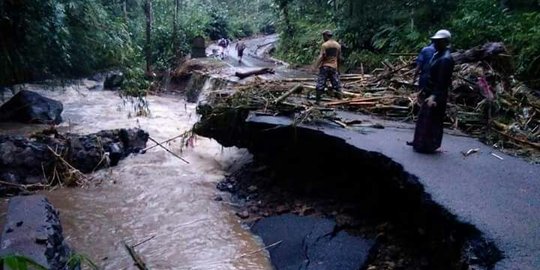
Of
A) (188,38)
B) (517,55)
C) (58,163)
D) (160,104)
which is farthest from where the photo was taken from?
(188,38)

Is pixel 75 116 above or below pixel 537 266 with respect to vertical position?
below

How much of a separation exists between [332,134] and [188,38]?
71.9 ft

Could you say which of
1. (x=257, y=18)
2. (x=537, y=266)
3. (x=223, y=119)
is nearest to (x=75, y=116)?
(x=223, y=119)

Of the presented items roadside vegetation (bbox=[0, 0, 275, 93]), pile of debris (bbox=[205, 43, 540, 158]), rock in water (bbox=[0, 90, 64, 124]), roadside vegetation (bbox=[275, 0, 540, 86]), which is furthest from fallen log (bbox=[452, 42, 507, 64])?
rock in water (bbox=[0, 90, 64, 124])

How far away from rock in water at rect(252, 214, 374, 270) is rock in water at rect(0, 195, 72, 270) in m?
2.50

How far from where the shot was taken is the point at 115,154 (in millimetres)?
9883

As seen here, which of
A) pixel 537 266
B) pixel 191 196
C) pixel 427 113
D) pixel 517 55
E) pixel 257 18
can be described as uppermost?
pixel 257 18

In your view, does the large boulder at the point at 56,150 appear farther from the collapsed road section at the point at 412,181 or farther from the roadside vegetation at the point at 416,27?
the roadside vegetation at the point at 416,27

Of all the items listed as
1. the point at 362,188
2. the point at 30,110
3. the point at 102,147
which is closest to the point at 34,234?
the point at 362,188

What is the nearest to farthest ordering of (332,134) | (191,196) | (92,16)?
(332,134) < (191,196) < (92,16)

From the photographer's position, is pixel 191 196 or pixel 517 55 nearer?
pixel 191 196

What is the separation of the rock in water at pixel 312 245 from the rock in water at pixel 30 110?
10.1 m

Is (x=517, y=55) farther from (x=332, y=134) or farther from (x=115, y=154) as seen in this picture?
(x=115, y=154)

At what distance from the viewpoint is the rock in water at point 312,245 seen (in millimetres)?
5293
